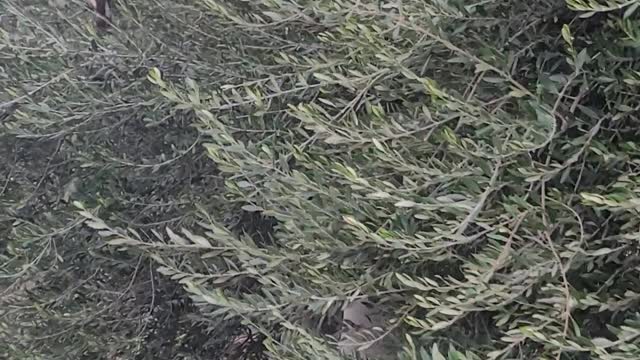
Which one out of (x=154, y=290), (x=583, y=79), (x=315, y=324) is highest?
(x=583, y=79)

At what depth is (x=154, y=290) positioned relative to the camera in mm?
2035

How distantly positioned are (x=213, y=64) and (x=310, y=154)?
62cm

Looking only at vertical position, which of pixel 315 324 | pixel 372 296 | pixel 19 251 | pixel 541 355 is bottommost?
pixel 19 251

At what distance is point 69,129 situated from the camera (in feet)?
6.44

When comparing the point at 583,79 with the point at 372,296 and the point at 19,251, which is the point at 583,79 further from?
the point at 19,251

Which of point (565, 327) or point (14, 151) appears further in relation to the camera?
point (14, 151)

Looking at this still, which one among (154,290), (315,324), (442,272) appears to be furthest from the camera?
(154,290)

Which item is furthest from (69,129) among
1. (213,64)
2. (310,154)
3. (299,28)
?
(310,154)

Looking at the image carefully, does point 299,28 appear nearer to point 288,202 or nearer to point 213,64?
point 213,64

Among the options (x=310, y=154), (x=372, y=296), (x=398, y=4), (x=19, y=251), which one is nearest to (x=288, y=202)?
(x=310, y=154)

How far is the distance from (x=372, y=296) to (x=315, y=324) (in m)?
0.20

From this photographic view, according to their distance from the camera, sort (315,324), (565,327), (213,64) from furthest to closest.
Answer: (213,64) → (315,324) → (565,327)

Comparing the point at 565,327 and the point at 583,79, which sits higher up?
the point at 583,79

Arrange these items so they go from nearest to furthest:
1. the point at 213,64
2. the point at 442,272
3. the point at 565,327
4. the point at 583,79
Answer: the point at 565,327, the point at 583,79, the point at 442,272, the point at 213,64
